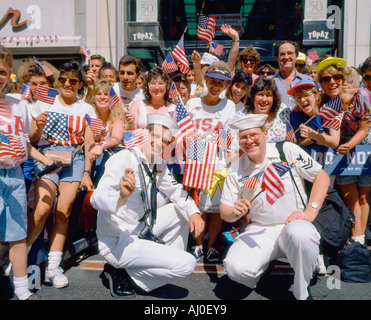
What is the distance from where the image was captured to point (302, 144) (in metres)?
3.94

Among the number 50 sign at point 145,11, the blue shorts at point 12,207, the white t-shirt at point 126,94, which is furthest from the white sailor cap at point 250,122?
the number 50 sign at point 145,11

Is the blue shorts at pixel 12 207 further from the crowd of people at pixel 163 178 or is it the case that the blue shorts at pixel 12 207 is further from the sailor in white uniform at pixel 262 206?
the sailor in white uniform at pixel 262 206

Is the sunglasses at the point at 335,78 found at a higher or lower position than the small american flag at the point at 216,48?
lower

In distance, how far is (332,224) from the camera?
3342mm

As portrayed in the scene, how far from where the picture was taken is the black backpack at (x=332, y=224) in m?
3.33

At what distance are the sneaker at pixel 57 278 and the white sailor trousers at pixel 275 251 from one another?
5.15 feet

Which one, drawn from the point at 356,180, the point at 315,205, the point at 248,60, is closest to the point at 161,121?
the point at 315,205

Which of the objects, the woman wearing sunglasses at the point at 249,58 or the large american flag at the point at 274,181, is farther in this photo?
the woman wearing sunglasses at the point at 249,58

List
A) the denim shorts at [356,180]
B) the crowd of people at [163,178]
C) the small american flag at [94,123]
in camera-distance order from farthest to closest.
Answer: the denim shorts at [356,180], the small american flag at [94,123], the crowd of people at [163,178]

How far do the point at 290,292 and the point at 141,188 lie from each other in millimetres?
1752

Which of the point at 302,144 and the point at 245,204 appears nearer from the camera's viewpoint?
the point at 245,204

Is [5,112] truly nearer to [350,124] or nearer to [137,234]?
[137,234]
